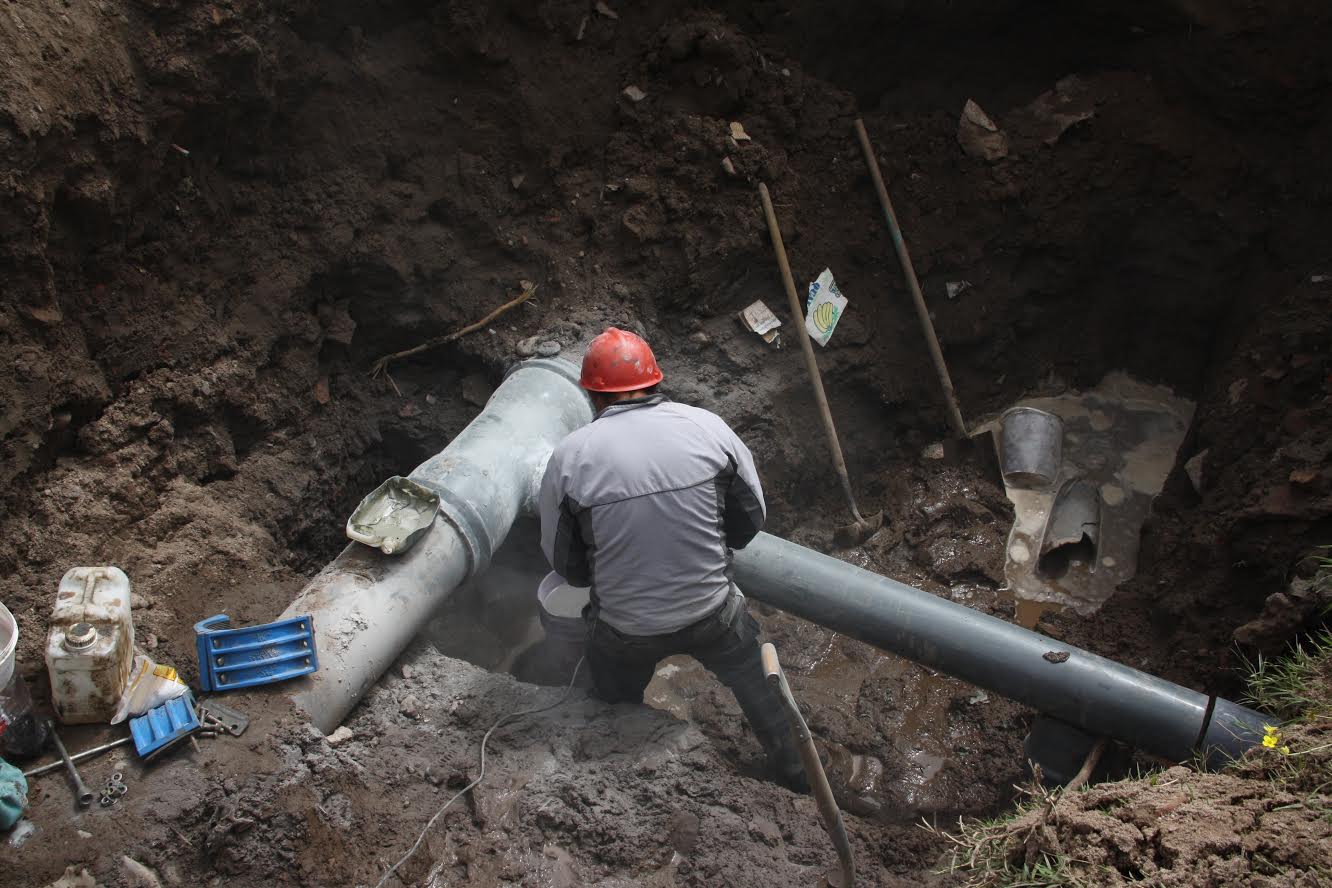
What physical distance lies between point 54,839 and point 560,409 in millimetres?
2407

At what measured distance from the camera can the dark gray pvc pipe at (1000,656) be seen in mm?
3246

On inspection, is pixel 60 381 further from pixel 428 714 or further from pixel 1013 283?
pixel 1013 283

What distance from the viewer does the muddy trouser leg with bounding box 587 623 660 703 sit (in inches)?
127

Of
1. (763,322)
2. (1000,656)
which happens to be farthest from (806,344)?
(1000,656)

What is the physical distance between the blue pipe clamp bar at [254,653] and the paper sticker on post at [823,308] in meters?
3.06

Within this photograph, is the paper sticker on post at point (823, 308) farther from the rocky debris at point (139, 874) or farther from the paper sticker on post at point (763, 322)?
the rocky debris at point (139, 874)

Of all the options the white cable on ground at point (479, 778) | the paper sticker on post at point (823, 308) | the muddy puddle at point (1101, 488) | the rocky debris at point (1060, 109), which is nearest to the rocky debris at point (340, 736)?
the white cable on ground at point (479, 778)

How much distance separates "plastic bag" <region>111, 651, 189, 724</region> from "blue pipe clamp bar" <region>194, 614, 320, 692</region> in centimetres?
9

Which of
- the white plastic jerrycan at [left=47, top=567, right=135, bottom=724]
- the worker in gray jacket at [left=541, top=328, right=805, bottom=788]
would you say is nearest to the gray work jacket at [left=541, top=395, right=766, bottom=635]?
the worker in gray jacket at [left=541, top=328, right=805, bottom=788]

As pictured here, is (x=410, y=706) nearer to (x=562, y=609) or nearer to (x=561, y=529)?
(x=562, y=609)

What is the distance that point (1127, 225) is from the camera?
5.38 m

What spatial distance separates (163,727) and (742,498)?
6.43 ft

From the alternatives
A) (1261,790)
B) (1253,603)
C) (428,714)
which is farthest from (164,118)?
(1253,603)

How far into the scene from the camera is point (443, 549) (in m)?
3.53
